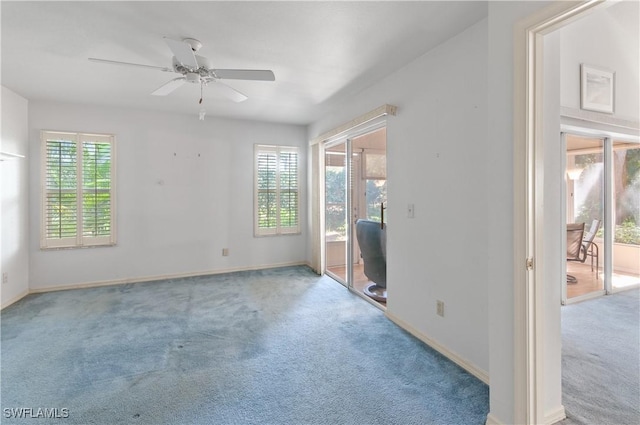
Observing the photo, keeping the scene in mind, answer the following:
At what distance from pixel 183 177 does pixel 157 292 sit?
1.76 m

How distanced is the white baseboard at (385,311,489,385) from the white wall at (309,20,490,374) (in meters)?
0.02

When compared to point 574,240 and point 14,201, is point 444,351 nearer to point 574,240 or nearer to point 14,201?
point 574,240

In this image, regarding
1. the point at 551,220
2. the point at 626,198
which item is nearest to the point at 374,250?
the point at 551,220

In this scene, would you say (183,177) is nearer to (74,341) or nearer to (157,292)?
(157,292)

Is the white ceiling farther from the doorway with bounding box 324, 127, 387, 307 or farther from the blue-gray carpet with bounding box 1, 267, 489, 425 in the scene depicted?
the blue-gray carpet with bounding box 1, 267, 489, 425

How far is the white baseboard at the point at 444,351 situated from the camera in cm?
215

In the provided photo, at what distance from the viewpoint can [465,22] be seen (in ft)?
7.14

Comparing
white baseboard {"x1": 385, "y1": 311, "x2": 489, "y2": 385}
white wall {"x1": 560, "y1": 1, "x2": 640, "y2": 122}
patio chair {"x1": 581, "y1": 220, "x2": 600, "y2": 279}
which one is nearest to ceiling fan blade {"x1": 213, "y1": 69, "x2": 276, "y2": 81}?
white baseboard {"x1": 385, "y1": 311, "x2": 489, "y2": 385}

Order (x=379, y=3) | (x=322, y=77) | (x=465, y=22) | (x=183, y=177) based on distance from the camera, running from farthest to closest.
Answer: (x=183, y=177) < (x=322, y=77) < (x=465, y=22) < (x=379, y=3)

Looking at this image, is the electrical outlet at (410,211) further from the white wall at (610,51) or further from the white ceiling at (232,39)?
the white wall at (610,51)

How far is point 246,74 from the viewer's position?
2549mm

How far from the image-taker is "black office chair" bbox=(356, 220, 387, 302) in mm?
3701

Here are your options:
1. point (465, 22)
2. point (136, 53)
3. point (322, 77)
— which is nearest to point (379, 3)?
point (465, 22)

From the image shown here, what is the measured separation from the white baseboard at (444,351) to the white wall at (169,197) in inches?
111
